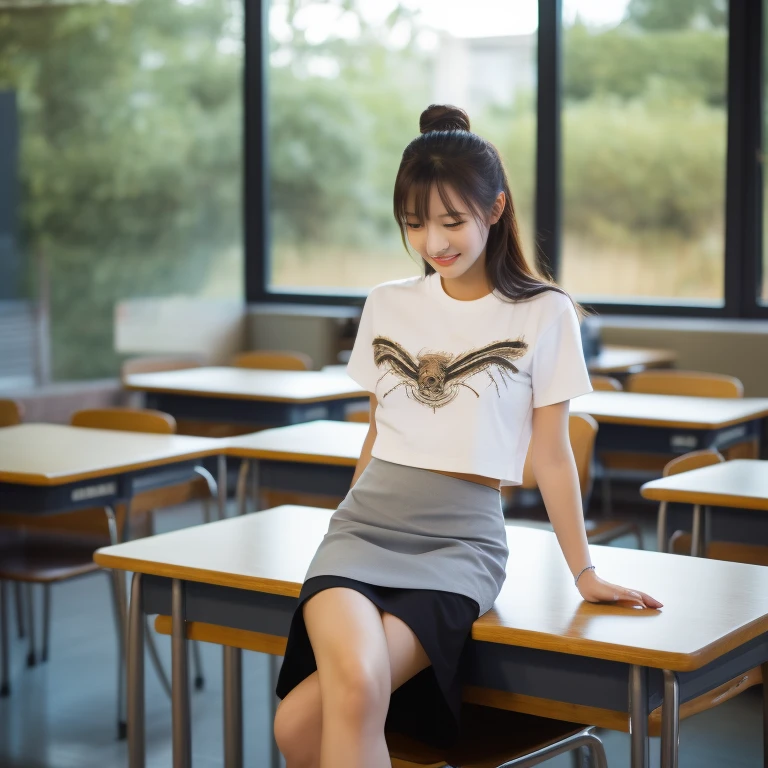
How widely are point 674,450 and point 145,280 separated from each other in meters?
3.21

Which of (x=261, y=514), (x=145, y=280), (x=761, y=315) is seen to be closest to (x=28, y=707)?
(x=261, y=514)

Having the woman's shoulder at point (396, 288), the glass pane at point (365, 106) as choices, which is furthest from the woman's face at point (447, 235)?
the glass pane at point (365, 106)

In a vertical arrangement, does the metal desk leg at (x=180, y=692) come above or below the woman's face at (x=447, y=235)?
below

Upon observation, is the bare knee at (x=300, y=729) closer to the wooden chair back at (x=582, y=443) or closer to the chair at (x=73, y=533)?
the chair at (x=73, y=533)

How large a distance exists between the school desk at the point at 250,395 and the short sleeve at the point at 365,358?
213 centimetres

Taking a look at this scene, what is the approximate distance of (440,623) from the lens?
161cm

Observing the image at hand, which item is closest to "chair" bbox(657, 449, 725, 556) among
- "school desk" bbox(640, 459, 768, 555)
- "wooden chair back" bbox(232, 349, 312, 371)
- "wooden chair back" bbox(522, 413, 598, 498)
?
"school desk" bbox(640, 459, 768, 555)

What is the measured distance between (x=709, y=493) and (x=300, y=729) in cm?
116

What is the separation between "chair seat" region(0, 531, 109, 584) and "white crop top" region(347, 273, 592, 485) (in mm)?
1388

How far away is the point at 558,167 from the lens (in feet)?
19.0

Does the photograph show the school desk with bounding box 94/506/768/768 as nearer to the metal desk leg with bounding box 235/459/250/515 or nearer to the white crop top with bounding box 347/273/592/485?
the white crop top with bounding box 347/273/592/485

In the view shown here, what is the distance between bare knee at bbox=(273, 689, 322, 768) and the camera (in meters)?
1.60

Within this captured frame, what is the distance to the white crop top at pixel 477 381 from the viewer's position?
1775 mm

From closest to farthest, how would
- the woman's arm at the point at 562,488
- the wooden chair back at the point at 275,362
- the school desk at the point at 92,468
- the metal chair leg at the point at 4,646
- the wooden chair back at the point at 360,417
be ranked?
1. the woman's arm at the point at 562,488
2. the school desk at the point at 92,468
3. the metal chair leg at the point at 4,646
4. the wooden chair back at the point at 360,417
5. the wooden chair back at the point at 275,362
